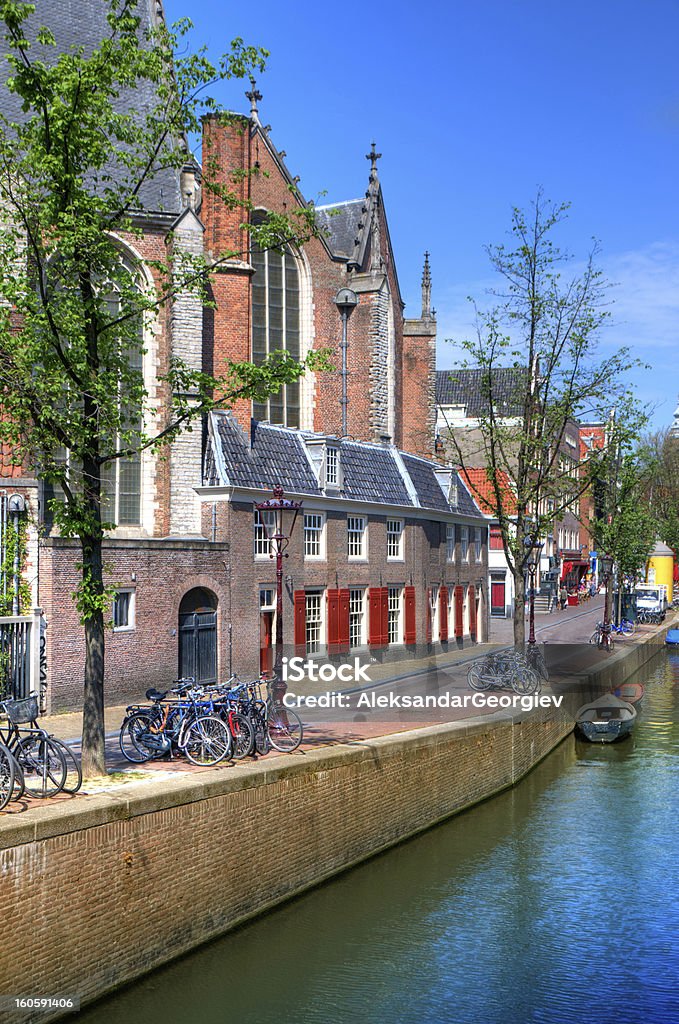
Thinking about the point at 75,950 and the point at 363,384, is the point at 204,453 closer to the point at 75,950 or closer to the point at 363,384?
the point at 363,384

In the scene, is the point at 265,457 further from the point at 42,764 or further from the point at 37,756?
the point at 42,764

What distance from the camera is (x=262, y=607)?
28.2 meters

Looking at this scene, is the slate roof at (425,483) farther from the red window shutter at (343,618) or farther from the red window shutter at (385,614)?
the red window shutter at (343,618)

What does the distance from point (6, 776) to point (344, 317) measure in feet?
99.7

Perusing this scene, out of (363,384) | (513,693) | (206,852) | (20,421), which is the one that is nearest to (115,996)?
(206,852)

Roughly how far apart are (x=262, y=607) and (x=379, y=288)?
1646 centimetres

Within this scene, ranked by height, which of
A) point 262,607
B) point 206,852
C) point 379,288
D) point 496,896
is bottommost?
point 496,896

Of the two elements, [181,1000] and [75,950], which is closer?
[75,950]

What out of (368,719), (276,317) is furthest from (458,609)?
(368,719)

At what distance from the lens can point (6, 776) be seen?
11266 millimetres

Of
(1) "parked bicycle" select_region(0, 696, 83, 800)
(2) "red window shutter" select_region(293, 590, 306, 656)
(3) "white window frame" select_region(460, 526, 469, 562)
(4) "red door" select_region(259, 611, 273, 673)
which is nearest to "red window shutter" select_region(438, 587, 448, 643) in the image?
(3) "white window frame" select_region(460, 526, 469, 562)

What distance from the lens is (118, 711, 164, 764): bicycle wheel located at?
14836 mm

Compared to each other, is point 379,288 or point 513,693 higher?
point 379,288

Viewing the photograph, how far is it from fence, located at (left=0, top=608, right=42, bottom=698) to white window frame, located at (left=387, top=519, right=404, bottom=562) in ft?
53.4
